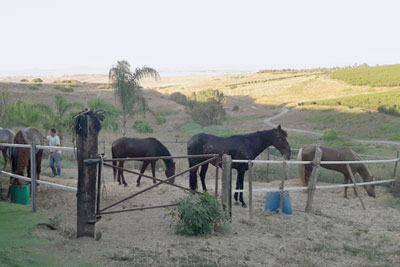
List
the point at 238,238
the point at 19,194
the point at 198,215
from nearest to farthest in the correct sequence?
the point at 198,215, the point at 238,238, the point at 19,194

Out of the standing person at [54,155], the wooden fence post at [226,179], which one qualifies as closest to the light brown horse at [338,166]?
the wooden fence post at [226,179]

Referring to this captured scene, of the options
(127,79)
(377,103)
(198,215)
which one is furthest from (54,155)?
(377,103)

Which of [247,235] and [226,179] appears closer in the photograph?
[247,235]

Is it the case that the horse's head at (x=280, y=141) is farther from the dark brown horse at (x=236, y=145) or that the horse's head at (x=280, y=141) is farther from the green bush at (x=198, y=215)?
the green bush at (x=198, y=215)

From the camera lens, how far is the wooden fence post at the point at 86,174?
5922 millimetres

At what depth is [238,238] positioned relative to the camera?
22.4ft

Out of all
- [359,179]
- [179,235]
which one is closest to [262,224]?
[179,235]

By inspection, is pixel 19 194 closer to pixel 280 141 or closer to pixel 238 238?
pixel 238 238

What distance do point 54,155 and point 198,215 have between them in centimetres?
776

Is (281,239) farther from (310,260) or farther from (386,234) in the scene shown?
(386,234)

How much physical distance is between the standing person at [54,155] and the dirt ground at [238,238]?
274 centimetres

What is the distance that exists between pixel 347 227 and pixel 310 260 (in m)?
→ 2.74

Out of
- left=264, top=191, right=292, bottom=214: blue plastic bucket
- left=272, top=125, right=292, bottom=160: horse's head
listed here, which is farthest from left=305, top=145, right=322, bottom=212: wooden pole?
left=272, top=125, right=292, bottom=160: horse's head

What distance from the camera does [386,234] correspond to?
8.16 metres
